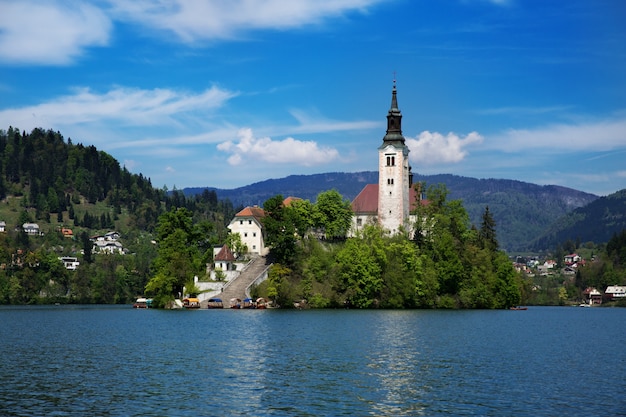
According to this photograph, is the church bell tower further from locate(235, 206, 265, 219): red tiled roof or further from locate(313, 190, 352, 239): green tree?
locate(235, 206, 265, 219): red tiled roof

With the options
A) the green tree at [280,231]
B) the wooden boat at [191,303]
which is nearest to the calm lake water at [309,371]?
the wooden boat at [191,303]

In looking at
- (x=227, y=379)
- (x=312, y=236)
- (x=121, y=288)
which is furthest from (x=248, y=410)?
(x=121, y=288)

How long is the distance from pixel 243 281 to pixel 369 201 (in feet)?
95.1

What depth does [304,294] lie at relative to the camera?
384ft

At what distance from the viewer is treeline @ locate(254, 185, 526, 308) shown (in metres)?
115

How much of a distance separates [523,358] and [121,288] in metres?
146

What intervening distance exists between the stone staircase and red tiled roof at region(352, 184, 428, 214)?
2024cm

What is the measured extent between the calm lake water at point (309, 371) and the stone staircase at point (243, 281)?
3816 centimetres

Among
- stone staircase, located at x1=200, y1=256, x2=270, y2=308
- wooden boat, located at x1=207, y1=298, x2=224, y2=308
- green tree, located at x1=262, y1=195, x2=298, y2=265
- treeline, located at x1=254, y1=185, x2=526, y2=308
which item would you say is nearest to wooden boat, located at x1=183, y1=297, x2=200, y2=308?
stone staircase, located at x1=200, y1=256, x2=270, y2=308

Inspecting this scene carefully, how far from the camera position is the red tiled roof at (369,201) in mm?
137625

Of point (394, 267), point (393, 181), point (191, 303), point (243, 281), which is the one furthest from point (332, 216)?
point (191, 303)

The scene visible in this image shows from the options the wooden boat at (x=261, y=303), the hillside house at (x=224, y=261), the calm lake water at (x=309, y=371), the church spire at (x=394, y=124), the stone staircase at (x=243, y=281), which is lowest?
the calm lake water at (x=309, y=371)

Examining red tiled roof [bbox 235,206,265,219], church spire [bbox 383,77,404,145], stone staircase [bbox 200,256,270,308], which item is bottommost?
stone staircase [bbox 200,256,270,308]

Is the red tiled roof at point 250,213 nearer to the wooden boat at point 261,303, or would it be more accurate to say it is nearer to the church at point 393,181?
the church at point 393,181
